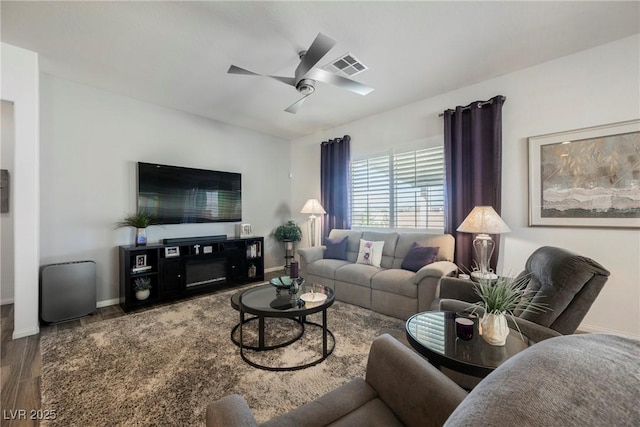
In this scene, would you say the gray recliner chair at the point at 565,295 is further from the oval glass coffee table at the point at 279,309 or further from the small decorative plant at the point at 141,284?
the small decorative plant at the point at 141,284

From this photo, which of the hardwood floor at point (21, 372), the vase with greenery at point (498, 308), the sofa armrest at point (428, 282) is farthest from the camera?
the sofa armrest at point (428, 282)

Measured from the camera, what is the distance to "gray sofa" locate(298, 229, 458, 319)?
279cm

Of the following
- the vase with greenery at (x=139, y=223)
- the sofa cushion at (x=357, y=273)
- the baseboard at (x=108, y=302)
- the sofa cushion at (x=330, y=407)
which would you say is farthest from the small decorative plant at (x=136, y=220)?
the sofa cushion at (x=330, y=407)

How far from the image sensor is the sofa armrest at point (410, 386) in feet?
2.96

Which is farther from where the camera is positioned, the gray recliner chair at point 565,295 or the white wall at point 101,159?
the white wall at point 101,159

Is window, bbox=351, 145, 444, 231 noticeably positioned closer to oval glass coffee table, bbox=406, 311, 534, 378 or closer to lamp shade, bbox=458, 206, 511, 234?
lamp shade, bbox=458, 206, 511, 234

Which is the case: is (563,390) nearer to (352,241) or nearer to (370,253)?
(370,253)

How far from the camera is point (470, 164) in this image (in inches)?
127

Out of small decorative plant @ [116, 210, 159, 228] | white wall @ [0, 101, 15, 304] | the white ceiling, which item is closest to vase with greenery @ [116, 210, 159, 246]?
small decorative plant @ [116, 210, 159, 228]

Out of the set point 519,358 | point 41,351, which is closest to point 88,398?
point 41,351

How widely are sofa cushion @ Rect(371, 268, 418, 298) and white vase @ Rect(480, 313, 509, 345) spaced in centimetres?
137

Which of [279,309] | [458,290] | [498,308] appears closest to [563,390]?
[498,308]

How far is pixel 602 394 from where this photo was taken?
0.41 m

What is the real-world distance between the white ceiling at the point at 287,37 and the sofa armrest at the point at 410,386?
2.40 metres
